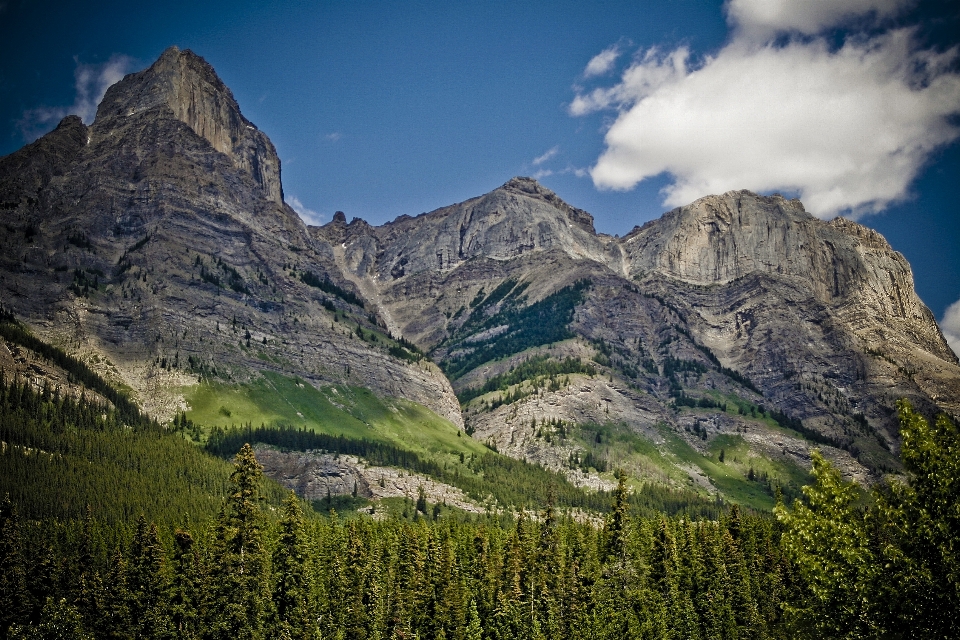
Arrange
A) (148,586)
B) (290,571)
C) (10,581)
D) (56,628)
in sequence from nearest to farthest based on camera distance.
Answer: (56,628), (290,571), (148,586), (10,581)

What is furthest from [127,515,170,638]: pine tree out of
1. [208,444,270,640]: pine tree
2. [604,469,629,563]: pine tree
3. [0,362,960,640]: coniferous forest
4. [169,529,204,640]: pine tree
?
[604,469,629,563]: pine tree

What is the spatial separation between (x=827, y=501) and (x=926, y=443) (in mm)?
4900

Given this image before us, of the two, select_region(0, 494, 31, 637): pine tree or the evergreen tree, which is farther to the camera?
select_region(0, 494, 31, 637): pine tree

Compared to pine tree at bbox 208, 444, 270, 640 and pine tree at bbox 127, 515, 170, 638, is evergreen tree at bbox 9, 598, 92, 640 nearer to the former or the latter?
pine tree at bbox 208, 444, 270, 640

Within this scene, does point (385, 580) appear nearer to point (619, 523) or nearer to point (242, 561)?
point (619, 523)

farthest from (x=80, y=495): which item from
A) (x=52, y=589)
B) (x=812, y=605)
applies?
(x=812, y=605)

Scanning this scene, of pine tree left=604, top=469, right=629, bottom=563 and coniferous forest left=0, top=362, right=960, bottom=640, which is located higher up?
pine tree left=604, top=469, right=629, bottom=563

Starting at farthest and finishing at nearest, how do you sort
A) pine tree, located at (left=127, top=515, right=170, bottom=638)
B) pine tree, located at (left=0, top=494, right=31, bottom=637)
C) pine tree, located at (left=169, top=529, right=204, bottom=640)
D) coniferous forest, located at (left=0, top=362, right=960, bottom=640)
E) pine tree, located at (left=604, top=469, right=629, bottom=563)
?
pine tree, located at (left=0, top=494, right=31, bottom=637) < pine tree, located at (left=127, top=515, right=170, bottom=638) < pine tree, located at (left=604, top=469, right=629, bottom=563) < pine tree, located at (left=169, top=529, right=204, bottom=640) < coniferous forest, located at (left=0, top=362, right=960, bottom=640)

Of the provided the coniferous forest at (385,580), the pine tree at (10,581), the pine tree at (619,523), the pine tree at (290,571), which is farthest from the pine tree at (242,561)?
the pine tree at (619,523)

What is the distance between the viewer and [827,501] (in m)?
32.8

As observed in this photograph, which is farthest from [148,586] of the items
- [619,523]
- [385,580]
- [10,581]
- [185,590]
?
[619,523]

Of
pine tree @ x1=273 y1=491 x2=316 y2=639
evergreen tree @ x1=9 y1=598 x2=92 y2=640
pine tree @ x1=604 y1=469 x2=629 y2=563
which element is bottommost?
evergreen tree @ x1=9 y1=598 x2=92 y2=640

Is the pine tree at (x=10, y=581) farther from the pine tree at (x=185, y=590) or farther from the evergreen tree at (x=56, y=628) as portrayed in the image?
the evergreen tree at (x=56, y=628)

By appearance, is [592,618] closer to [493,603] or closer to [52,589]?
[493,603]
